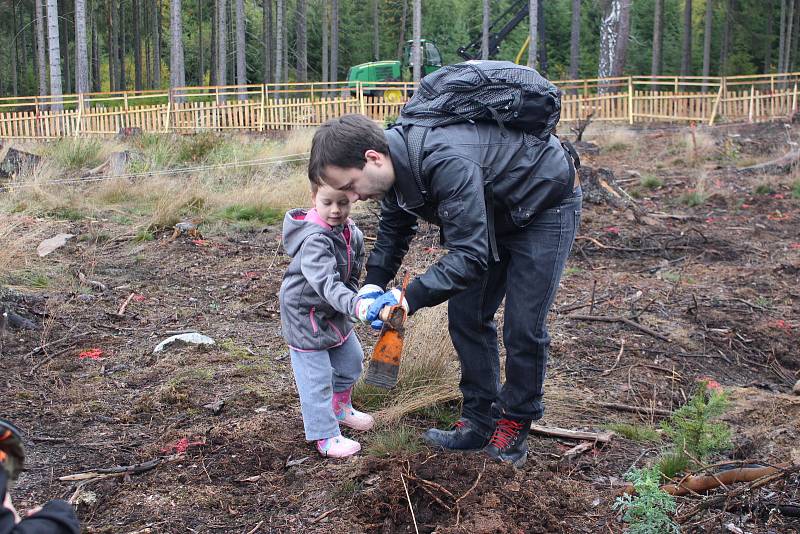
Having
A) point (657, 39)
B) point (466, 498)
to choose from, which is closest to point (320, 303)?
point (466, 498)

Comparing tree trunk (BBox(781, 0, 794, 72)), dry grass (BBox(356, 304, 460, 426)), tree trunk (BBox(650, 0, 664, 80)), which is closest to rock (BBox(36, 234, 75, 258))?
dry grass (BBox(356, 304, 460, 426))

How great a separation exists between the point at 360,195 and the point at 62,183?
27.8 ft

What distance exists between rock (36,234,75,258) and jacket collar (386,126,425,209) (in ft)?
17.9

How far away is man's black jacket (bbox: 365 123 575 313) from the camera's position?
2.69 m

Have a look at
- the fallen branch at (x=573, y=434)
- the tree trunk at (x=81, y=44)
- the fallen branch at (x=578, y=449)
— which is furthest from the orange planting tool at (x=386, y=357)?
the tree trunk at (x=81, y=44)

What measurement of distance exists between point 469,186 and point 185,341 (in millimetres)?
2890

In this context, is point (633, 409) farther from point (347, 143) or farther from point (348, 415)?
point (347, 143)

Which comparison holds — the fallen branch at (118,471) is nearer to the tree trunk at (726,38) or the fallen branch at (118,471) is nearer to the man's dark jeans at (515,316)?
the man's dark jeans at (515,316)

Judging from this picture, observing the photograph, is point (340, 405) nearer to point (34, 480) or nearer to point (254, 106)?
point (34, 480)

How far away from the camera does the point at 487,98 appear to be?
281 centimetres

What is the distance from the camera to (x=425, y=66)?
32719mm

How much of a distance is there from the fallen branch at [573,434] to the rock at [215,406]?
151cm

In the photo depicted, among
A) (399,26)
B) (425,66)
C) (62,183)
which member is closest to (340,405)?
(62,183)

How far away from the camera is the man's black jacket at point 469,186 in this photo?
2686 millimetres
